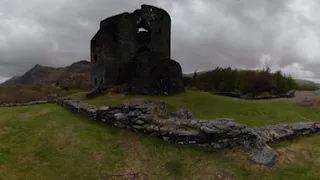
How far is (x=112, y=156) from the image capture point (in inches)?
528

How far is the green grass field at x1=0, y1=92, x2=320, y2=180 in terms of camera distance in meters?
12.2

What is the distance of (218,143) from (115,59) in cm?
2497

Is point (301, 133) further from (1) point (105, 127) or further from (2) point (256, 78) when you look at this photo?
(2) point (256, 78)

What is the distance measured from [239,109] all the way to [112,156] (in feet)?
56.5

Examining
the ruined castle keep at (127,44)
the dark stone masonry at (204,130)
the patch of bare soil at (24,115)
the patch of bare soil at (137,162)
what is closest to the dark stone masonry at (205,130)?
the dark stone masonry at (204,130)

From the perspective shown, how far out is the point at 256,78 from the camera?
248 feet

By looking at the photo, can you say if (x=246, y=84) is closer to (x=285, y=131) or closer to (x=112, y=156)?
(x=285, y=131)

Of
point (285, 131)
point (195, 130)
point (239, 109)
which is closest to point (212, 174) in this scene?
point (195, 130)

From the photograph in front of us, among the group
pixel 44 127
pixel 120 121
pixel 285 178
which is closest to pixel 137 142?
pixel 120 121

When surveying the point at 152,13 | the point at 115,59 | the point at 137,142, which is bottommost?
the point at 137,142

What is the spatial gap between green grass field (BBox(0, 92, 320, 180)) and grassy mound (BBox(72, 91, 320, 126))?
7.37m

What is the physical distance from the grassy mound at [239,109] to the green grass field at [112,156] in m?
7.37

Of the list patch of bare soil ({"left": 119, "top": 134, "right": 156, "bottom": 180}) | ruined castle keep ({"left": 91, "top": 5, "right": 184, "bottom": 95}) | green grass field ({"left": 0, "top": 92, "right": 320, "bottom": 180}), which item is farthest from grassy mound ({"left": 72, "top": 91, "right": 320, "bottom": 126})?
patch of bare soil ({"left": 119, "top": 134, "right": 156, "bottom": 180})

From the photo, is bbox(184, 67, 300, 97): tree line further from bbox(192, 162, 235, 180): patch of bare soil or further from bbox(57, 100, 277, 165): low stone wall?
bbox(192, 162, 235, 180): patch of bare soil
